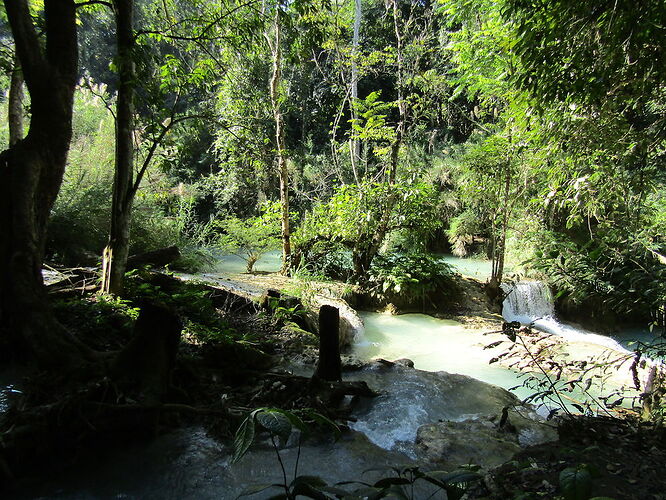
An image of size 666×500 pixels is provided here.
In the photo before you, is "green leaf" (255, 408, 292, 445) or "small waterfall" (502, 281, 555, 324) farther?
"small waterfall" (502, 281, 555, 324)

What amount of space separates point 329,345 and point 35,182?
2634 millimetres

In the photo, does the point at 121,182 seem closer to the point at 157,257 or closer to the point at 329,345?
the point at 329,345

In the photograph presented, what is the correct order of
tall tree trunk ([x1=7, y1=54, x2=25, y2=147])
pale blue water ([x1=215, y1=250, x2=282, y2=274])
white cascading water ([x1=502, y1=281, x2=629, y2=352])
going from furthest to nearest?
pale blue water ([x1=215, y1=250, x2=282, y2=274]) < white cascading water ([x1=502, y1=281, x2=629, y2=352]) < tall tree trunk ([x1=7, y1=54, x2=25, y2=147])

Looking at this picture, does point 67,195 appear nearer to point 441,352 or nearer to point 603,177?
point 441,352

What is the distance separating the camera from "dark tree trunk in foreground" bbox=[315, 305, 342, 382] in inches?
128

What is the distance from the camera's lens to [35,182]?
2.87 metres

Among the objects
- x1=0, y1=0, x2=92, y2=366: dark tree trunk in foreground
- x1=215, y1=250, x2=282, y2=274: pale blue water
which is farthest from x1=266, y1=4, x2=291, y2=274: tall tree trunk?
x1=0, y1=0, x2=92, y2=366: dark tree trunk in foreground

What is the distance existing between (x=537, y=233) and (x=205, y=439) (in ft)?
30.4

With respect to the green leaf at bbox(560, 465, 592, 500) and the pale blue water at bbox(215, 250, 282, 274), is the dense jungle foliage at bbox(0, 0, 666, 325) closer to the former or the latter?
the pale blue water at bbox(215, 250, 282, 274)

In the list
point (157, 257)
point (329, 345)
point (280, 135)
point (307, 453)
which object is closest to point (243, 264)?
point (280, 135)

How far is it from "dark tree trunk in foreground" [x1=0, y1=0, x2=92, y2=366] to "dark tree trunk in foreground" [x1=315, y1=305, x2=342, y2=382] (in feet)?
5.84

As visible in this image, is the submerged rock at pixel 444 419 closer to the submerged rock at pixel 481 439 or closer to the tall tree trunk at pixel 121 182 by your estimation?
the submerged rock at pixel 481 439

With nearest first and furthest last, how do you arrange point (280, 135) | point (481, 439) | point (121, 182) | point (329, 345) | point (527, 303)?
point (481, 439) < point (329, 345) < point (121, 182) < point (280, 135) < point (527, 303)

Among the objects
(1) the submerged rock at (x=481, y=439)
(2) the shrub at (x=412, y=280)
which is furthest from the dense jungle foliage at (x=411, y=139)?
(1) the submerged rock at (x=481, y=439)
